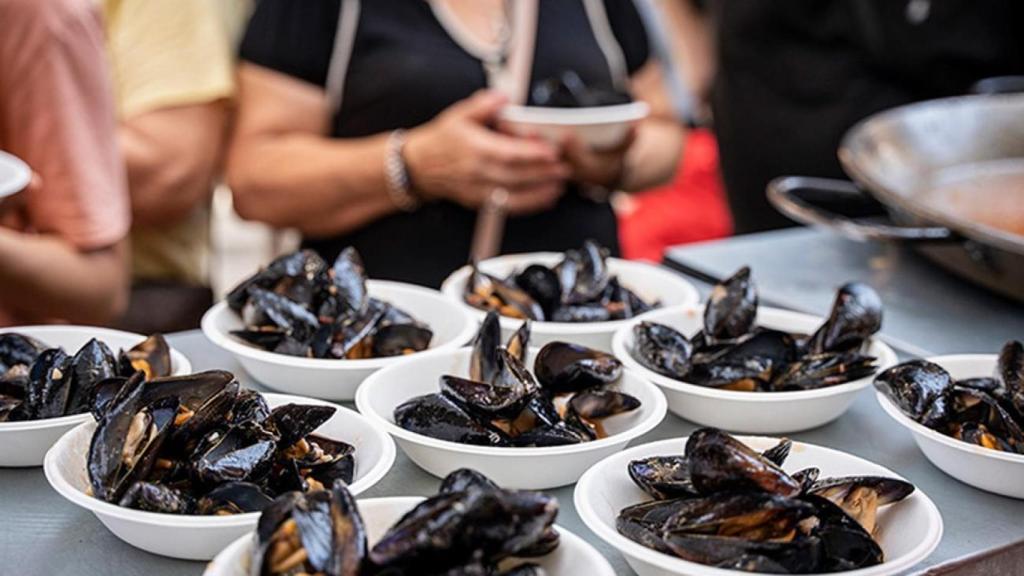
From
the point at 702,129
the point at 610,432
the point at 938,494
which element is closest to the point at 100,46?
the point at 610,432

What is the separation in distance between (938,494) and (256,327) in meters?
0.71

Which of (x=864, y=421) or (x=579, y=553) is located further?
(x=864, y=421)

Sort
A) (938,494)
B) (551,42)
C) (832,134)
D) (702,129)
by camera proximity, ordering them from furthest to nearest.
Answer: (702,129) < (832,134) < (551,42) < (938,494)

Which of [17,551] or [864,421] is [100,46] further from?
[864,421]

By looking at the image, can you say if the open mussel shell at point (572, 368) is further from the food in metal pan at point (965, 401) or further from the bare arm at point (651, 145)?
the bare arm at point (651, 145)

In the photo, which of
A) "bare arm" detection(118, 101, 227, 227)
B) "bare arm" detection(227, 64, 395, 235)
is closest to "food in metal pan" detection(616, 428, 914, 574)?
"bare arm" detection(227, 64, 395, 235)

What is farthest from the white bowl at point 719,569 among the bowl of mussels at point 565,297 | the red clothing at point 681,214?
the red clothing at point 681,214

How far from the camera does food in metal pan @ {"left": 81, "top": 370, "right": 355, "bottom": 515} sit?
2.96 feet

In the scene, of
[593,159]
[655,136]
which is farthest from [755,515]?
[655,136]

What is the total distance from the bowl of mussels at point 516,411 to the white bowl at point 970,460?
237 mm

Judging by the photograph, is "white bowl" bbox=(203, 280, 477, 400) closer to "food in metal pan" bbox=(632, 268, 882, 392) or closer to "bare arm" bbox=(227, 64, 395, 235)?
"food in metal pan" bbox=(632, 268, 882, 392)

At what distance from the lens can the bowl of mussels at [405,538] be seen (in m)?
0.78

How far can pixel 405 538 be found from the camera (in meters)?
0.78

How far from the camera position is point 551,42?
6.81ft
